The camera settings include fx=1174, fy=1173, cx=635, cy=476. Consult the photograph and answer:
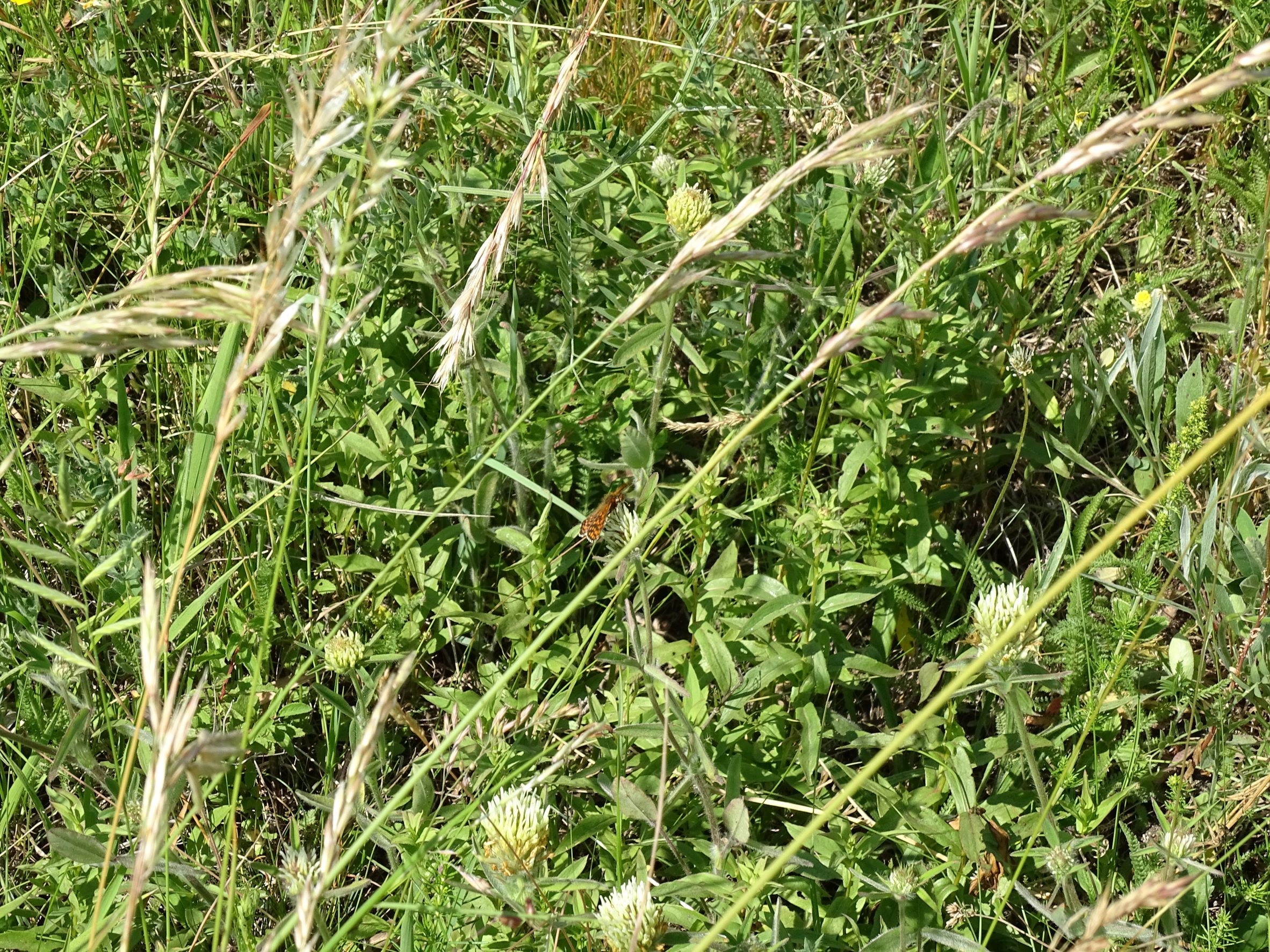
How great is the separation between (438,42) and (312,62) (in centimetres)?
62

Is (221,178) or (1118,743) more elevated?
(221,178)

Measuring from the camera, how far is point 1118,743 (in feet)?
7.28

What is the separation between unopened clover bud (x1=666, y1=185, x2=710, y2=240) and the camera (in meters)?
2.28

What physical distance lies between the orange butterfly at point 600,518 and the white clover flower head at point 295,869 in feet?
2.37

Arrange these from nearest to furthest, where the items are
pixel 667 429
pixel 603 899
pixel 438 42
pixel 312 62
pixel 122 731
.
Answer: pixel 603 899
pixel 122 731
pixel 667 429
pixel 312 62
pixel 438 42

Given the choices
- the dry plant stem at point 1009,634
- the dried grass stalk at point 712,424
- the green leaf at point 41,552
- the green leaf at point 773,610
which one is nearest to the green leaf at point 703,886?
the green leaf at point 773,610

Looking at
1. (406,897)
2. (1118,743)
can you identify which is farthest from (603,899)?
(1118,743)

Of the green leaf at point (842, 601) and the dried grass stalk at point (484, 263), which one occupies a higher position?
the dried grass stalk at point (484, 263)

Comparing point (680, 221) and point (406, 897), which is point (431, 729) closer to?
point (406, 897)

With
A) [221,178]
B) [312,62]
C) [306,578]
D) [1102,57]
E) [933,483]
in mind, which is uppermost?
[312,62]

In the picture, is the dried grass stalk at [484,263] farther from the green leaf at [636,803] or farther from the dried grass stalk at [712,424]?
the green leaf at [636,803]

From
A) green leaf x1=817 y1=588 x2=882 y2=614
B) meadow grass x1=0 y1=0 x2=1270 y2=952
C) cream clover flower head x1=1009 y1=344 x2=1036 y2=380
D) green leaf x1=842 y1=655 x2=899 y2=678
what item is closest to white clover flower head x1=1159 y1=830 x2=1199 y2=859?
meadow grass x1=0 y1=0 x2=1270 y2=952

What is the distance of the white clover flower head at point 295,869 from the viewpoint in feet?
5.58

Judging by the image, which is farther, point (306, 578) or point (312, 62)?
point (312, 62)
